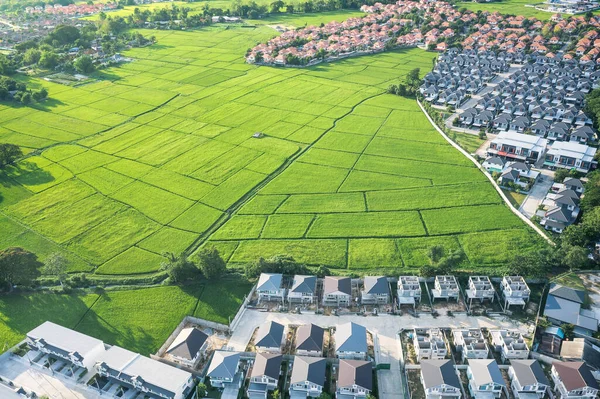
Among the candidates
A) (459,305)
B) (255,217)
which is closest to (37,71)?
(255,217)

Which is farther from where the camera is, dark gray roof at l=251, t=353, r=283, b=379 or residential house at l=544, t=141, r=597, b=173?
residential house at l=544, t=141, r=597, b=173

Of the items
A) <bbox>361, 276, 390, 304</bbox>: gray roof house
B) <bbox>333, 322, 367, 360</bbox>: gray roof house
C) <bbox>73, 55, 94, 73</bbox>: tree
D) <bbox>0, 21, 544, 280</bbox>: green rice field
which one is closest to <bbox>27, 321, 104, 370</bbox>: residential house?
<bbox>0, 21, 544, 280</bbox>: green rice field

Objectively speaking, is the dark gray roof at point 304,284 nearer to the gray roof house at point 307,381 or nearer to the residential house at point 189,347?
the gray roof house at point 307,381

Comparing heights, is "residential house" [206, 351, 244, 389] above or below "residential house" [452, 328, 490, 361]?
below

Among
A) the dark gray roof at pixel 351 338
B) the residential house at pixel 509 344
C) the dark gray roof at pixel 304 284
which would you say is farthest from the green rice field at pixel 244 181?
the dark gray roof at pixel 351 338

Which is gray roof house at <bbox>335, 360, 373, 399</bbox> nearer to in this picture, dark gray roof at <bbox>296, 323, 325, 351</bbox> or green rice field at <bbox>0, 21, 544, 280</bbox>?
dark gray roof at <bbox>296, 323, 325, 351</bbox>
